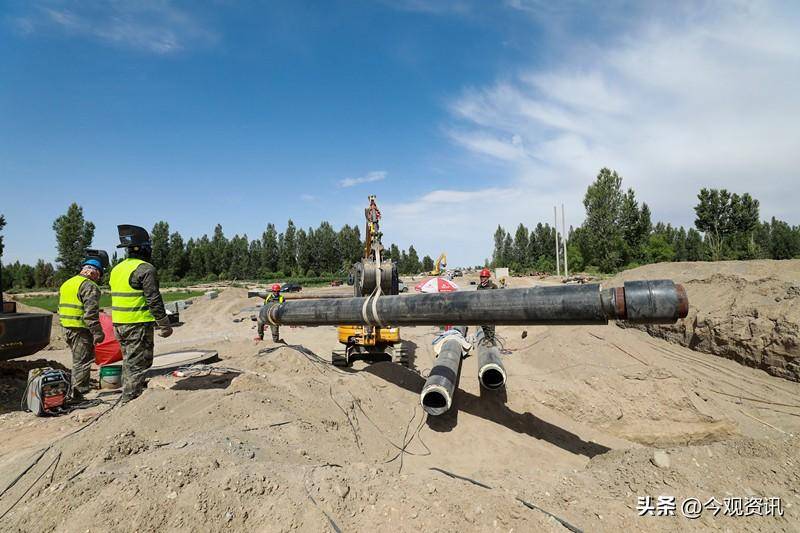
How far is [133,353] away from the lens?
184 inches

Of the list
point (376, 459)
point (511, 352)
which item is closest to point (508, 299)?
point (376, 459)

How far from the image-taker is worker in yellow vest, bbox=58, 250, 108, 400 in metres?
5.37

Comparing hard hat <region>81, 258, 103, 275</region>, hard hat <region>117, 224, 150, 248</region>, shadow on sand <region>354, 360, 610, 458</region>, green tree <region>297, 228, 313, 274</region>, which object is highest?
green tree <region>297, 228, 313, 274</region>

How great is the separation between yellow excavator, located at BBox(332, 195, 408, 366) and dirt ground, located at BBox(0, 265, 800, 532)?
1.50 meters

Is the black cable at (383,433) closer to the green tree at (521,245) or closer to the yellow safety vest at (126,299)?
the yellow safety vest at (126,299)

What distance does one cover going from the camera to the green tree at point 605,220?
41875mm

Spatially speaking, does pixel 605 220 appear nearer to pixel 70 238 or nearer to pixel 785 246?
pixel 785 246

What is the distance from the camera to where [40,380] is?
4.88 m

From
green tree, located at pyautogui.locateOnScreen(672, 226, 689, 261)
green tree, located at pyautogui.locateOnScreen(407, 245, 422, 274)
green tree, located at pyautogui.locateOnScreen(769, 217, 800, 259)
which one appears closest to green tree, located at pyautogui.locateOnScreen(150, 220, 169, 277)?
green tree, located at pyautogui.locateOnScreen(407, 245, 422, 274)

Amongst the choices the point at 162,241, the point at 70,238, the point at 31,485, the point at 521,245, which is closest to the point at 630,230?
the point at 521,245

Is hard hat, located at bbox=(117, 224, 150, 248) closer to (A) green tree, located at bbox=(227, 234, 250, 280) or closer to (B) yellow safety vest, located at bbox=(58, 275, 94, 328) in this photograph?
(B) yellow safety vest, located at bbox=(58, 275, 94, 328)

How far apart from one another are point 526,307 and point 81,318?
599cm

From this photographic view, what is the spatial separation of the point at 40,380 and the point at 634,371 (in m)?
9.50

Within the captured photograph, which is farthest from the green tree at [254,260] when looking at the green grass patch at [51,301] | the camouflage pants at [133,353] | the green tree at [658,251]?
the camouflage pants at [133,353]
